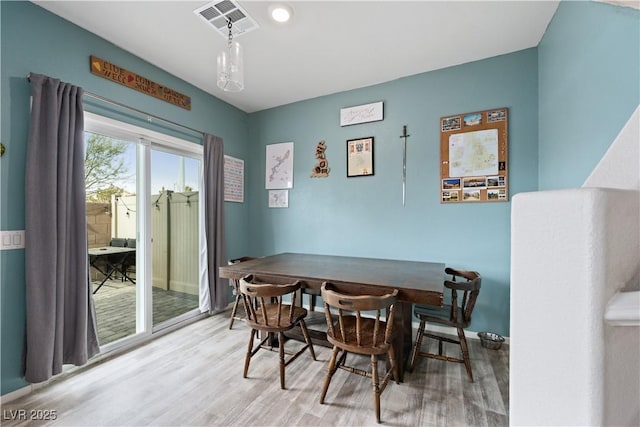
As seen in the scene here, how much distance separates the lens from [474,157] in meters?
2.54

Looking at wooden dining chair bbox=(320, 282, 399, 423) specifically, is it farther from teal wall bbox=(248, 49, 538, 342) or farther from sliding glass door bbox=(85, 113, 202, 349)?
sliding glass door bbox=(85, 113, 202, 349)

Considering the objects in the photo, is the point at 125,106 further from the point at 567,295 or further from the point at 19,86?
the point at 567,295

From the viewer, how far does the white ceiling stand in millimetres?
1900

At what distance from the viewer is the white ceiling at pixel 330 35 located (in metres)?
1.90

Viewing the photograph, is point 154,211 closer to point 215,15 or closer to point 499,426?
point 215,15

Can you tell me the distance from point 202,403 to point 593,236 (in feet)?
7.08

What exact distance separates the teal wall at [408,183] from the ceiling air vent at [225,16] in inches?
55.4

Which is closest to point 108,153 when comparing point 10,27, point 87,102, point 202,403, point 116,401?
point 87,102

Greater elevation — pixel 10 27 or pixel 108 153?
pixel 10 27

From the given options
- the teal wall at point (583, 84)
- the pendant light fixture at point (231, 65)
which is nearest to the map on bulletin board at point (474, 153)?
the teal wall at point (583, 84)

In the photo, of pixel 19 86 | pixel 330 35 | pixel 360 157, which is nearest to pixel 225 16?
pixel 330 35

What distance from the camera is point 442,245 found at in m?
2.69

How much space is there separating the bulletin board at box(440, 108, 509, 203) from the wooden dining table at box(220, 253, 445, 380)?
834 millimetres

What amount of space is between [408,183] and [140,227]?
2792 millimetres
